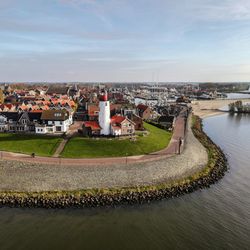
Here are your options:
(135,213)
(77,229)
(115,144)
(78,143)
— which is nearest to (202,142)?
(115,144)

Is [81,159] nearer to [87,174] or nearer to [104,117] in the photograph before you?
[87,174]

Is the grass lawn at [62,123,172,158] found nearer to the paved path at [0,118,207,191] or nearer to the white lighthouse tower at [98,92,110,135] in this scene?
the white lighthouse tower at [98,92,110,135]

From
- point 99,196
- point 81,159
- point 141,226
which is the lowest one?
point 141,226

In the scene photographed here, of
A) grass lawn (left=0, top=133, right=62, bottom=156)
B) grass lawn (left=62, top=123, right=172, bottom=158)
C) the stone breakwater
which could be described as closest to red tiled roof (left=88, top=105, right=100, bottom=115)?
grass lawn (left=0, top=133, right=62, bottom=156)

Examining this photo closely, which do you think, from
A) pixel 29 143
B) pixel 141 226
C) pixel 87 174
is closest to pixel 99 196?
pixel 87 174

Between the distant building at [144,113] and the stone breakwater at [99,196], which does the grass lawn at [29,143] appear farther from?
the distant building at [144,113]
